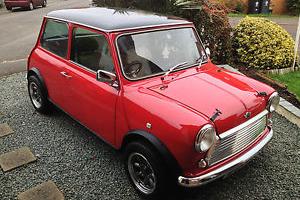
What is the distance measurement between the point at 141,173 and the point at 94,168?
77 centimetres

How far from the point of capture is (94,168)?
3832 mm

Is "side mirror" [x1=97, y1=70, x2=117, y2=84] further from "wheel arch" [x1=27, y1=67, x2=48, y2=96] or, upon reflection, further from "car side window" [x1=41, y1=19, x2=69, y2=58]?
"wheel arch" [x1=27, y1=67, x2=48, y2=96]

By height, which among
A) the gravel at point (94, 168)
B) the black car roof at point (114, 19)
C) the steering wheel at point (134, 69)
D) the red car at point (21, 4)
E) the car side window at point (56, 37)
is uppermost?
the black car roof at point (114, 19)

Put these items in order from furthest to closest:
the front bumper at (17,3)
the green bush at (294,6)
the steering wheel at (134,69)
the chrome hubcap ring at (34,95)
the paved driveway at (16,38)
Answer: the front bumper at (17,3), the green bush at (294,6), the paved driveway at (16,38), the chrome hubcap ring at (34,95), the steering wheel at (134,69)

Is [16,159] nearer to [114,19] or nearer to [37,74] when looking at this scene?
[37,74]

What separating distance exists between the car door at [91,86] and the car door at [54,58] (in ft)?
0.60

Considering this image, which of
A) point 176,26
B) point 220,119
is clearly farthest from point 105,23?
point 220,119

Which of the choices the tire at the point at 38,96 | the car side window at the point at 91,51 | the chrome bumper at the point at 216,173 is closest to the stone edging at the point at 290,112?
the chrome bumper at the point at 216,173

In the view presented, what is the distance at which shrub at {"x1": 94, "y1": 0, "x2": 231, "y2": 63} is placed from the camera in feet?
22.6

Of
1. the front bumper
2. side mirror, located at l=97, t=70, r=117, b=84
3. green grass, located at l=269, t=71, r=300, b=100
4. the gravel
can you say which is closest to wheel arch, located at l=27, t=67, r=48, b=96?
the gravel

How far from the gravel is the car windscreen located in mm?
1278

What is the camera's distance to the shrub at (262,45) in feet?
23.3

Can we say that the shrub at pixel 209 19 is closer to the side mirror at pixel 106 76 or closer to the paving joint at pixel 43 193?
the side mirror at pixel 106 76

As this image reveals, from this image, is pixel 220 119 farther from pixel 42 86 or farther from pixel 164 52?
pixel 42 86
